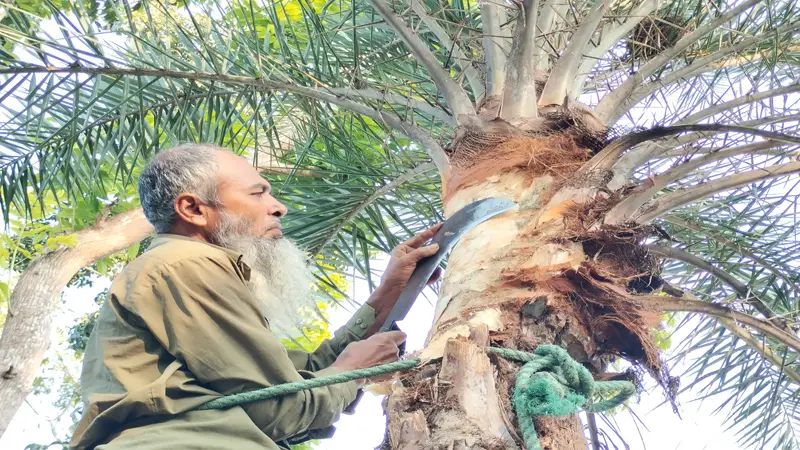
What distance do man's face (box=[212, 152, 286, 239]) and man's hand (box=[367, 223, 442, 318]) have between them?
349 mm

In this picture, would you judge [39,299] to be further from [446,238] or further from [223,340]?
[223,340]

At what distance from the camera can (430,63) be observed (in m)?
2.85

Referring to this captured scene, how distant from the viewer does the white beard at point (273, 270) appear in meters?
2.41

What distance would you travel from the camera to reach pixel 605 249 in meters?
2.31

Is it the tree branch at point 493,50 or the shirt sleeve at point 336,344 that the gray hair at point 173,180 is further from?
the tree branch at point 493,50

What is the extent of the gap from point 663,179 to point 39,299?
514 centimetres

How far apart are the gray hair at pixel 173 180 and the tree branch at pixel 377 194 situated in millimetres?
1266

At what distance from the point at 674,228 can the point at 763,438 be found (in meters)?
1.26

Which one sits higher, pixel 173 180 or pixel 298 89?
pixel 298 89

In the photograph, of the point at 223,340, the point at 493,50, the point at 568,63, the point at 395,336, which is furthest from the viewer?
the point at 493,50

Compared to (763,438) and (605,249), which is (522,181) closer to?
(605,249)

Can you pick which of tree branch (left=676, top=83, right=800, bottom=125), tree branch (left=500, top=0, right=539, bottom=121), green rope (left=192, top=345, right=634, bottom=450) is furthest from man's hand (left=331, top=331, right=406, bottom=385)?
tree branch (left=676, top=83, right=800, bottom=125)

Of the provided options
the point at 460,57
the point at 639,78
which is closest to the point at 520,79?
the point at 639,78

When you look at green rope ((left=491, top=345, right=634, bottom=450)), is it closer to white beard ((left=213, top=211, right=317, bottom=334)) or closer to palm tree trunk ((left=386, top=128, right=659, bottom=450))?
palm tree trunk ((left=386, top=128, right=659, bottom=450))
